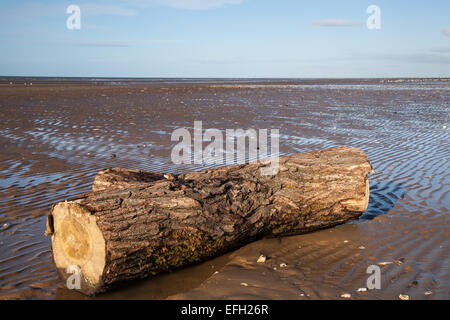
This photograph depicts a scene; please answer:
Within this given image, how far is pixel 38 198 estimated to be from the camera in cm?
619

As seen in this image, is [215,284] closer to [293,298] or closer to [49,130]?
[293,298]

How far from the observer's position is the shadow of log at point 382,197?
5688mm

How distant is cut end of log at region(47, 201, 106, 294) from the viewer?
3.59m

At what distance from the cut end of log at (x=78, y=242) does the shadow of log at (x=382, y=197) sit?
12.3ft
